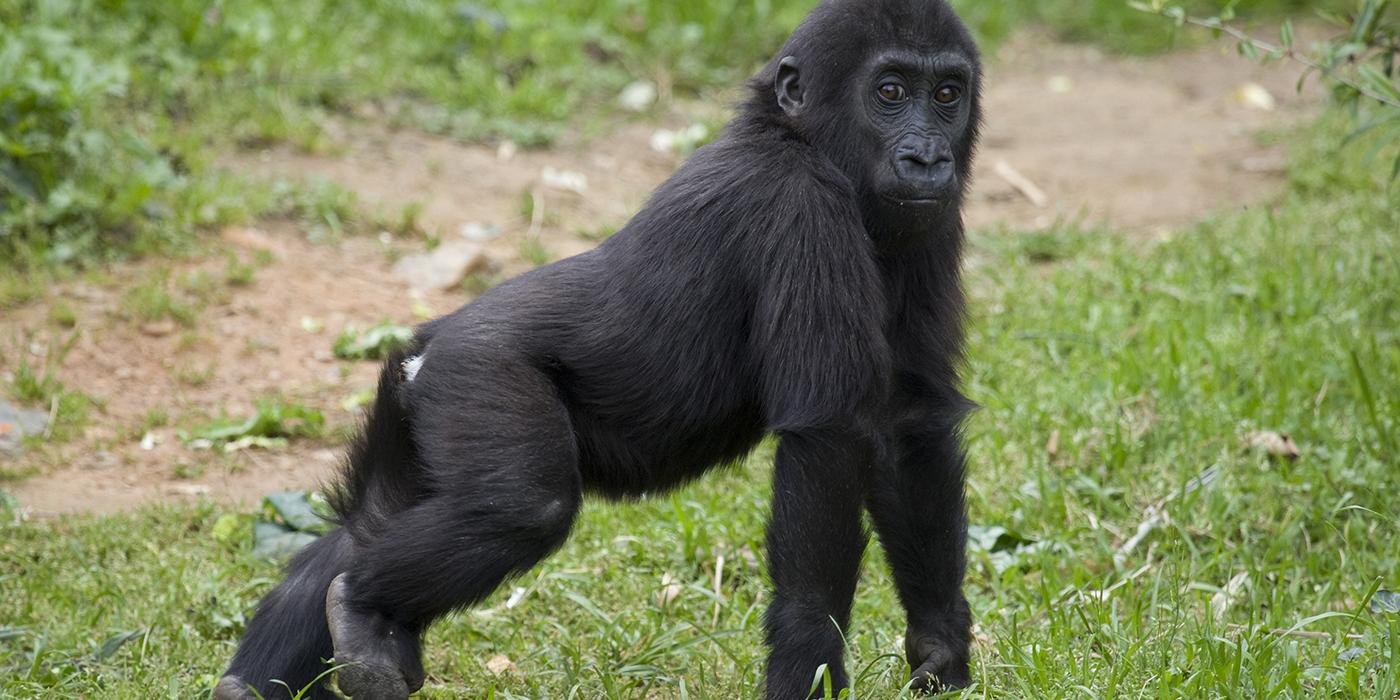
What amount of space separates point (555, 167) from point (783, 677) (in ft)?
20.5

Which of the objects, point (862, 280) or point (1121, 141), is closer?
point (862, 280)

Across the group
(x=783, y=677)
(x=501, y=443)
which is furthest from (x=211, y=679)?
(x=783, y=677)

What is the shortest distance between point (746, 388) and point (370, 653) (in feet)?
4.31

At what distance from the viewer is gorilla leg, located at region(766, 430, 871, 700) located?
13.3ft

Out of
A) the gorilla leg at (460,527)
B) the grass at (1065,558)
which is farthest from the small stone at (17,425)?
the gorilla leg at (460,527)

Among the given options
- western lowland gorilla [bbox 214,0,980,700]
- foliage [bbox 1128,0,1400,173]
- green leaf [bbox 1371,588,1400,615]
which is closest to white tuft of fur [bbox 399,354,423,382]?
western lowland gorilla [bbox 214,0,980,700]

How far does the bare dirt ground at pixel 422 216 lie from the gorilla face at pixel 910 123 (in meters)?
3.10

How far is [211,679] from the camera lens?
4.74 metres

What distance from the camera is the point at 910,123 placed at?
14.4 feet

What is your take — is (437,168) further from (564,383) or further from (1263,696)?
(1263,696)

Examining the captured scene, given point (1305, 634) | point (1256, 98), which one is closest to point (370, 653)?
point (1305, 634)

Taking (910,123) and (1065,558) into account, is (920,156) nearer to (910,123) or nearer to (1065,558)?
(910,123)

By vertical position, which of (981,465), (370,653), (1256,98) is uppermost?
(370,653)

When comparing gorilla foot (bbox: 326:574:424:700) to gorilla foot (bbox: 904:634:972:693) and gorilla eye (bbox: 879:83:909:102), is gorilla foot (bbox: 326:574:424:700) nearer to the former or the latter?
gorilla foot (bbox: 904:634:972:693)
